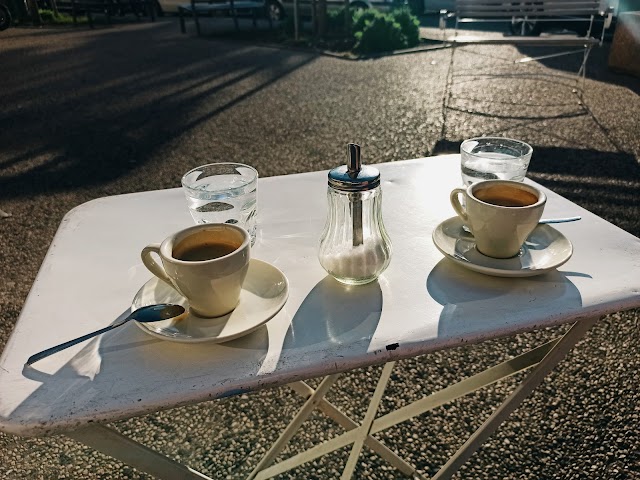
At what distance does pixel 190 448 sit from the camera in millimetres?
1880

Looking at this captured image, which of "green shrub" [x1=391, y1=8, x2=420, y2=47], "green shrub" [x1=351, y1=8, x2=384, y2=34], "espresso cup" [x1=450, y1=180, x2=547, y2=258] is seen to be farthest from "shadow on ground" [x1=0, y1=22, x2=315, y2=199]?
"espresso cup" [x1=450, y1=180, x2=547, y2=258]

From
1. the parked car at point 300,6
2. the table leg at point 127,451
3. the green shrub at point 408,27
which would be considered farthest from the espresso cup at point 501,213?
the parked car at point 300,6

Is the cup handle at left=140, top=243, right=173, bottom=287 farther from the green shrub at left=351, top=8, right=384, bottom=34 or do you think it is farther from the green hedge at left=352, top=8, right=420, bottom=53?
the green shrub at left=351, top=8, right=384, bottom=34

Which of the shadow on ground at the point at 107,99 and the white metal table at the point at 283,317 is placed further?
the shadow on ground at the point at 107,99

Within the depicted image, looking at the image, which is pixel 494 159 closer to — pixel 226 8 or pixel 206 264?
pixel 206 264

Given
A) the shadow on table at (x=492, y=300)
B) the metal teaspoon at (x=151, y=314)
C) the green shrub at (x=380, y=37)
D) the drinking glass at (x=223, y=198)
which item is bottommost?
the green shrub at (x=380, y=37)

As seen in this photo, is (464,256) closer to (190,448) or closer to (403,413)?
(403,413)

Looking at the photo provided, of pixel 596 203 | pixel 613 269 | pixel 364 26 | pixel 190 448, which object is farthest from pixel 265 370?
pixel 364 26

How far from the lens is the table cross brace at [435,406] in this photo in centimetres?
121

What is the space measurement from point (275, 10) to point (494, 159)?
41.6 ft

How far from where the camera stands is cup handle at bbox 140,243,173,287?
0.94 metres

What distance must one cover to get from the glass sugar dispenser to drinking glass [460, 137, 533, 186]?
0.47 m

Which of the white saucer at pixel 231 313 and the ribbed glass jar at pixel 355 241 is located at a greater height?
the ribbed glass jar at pixel 355 241

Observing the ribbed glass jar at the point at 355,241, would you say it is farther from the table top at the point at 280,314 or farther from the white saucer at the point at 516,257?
the white saucer at the point at 516,257
